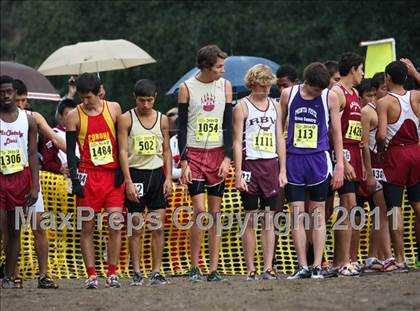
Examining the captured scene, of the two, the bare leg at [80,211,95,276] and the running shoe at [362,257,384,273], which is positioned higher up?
the bare leg at [80,211,95,276]

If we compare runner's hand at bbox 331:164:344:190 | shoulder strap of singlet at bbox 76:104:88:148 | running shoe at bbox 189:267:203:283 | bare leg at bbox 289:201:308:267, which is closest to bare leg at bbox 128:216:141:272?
running shoe at bbox 189:267:203:283

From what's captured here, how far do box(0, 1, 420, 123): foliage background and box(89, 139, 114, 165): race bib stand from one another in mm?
18352

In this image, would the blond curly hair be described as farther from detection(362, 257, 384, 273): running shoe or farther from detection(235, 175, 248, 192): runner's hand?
detection(362, 257, 384, 273): running shoe

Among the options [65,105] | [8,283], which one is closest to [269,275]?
[8,283]

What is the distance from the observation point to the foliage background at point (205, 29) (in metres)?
32.2

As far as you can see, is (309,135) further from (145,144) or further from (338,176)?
(145,144)

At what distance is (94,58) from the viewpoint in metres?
20.2

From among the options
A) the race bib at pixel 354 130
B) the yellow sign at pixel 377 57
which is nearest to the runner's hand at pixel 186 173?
the race bib at pixel 354 130

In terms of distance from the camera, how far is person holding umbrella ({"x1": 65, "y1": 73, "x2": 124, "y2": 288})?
41.6ft

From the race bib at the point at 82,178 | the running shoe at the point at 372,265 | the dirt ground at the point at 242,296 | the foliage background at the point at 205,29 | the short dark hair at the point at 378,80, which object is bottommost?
the running shoe at the point at 372,265

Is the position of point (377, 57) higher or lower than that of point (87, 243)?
higher

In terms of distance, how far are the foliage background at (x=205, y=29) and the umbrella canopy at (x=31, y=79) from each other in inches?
529

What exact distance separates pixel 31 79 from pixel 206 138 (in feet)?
20.9

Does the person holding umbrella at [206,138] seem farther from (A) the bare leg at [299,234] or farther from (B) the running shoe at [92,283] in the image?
(B) the running shoe at [92,283]
